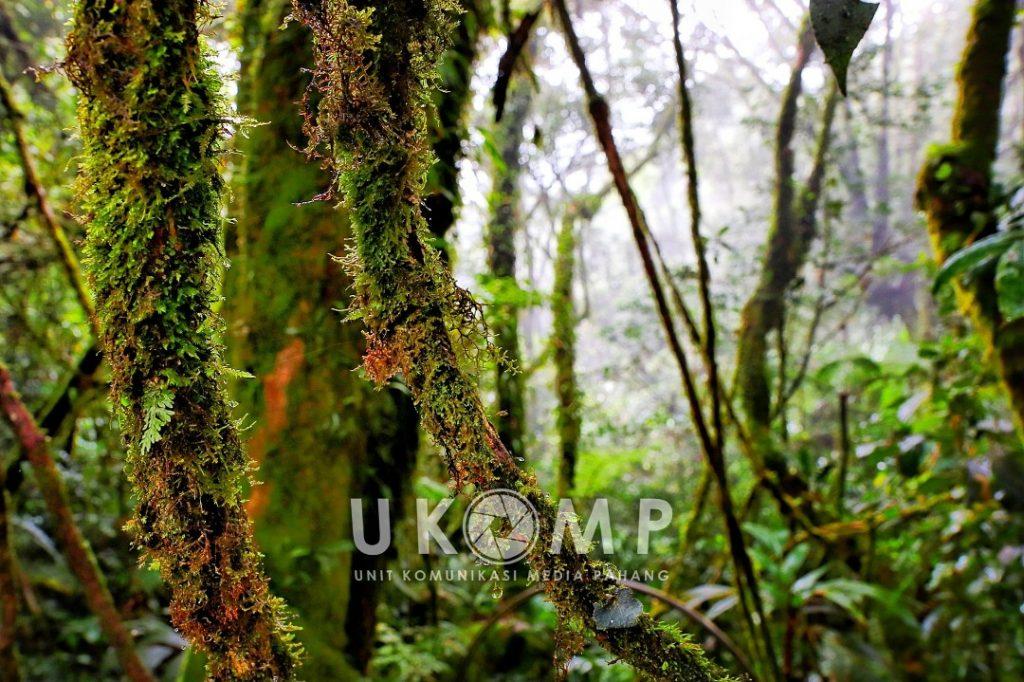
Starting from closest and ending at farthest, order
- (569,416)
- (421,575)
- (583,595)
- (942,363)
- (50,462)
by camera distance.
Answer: (583,595)
(50,462)
(942,363)
(421,575)
(569,416)

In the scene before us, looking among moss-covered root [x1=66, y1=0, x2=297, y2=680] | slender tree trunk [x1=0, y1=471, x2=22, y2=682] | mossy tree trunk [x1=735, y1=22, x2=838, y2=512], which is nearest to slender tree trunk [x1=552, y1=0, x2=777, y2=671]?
moss-covered root [x1=66, y1=0, x2=297, y2=680]

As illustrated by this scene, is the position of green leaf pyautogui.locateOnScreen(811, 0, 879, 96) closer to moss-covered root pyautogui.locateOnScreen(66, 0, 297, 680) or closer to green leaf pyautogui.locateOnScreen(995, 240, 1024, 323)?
moss-covered root pyautogui.locateOnScreen(66, 0, 297, 680)

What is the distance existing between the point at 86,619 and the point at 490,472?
10.4 ft

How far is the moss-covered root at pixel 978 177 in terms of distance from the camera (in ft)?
5.42

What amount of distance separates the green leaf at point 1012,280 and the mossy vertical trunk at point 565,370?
1813mm

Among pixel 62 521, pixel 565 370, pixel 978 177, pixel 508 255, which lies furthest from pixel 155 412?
pixel 508 255

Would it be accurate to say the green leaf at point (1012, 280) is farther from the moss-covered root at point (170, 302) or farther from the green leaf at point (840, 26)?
the moss-covered root at point (170, 302)

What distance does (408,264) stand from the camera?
0.45 meters

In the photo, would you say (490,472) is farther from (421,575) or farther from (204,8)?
(421,575)

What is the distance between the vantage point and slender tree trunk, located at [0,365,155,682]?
1213mm

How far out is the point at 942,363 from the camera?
2.32 meters

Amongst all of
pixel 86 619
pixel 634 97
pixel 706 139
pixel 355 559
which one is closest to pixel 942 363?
pixel 355 559

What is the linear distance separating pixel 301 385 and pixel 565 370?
1.94 metres

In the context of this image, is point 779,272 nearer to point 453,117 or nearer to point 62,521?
point 453,117
